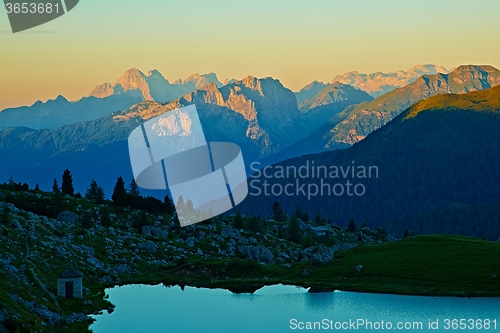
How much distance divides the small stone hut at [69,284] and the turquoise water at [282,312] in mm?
6057

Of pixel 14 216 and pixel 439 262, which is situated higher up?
pixel 14 216

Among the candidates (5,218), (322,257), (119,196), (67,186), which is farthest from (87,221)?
(67,186)

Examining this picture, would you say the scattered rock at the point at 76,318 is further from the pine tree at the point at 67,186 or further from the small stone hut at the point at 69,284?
the pine tree at the point at 67,186

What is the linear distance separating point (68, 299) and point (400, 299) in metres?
49.2

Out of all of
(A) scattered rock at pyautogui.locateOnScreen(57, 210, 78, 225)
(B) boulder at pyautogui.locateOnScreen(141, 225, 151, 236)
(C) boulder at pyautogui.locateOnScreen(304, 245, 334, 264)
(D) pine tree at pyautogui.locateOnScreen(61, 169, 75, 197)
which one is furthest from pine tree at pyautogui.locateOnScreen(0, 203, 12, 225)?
(D) pine tree at pyautogui.locateOnScreen(61, 169, 75, 197)

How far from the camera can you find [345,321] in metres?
93.6

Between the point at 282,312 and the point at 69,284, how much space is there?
1144 inches

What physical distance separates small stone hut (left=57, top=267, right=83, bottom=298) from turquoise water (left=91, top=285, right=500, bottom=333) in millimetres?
6057

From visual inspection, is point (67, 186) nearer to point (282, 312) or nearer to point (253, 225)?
point (253, 225)

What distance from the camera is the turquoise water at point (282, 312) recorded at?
89875mm

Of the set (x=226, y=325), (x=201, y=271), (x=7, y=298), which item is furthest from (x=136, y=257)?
(x=7, y=298)

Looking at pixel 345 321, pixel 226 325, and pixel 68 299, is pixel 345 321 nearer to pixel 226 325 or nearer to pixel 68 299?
pixel 226 325

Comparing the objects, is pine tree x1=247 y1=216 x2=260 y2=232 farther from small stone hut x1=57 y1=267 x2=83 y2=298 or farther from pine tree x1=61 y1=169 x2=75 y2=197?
small stone hut x1=57 y1=267 x2=83 y2=298

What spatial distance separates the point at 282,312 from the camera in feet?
327
